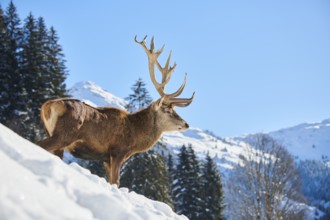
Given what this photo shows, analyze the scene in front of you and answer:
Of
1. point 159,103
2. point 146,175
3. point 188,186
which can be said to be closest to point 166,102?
point 159,103

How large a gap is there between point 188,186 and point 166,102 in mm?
27197

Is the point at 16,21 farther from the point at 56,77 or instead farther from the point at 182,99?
the point at 182,99

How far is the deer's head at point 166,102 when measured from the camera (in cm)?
911

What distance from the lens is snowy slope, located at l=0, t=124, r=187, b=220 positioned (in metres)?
2.58

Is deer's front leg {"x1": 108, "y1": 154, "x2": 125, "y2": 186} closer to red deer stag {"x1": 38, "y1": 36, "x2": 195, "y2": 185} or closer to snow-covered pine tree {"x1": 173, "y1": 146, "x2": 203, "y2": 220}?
red deer stag {"x1": 38, "y1": 36, "x2": 195, "y2": 185}

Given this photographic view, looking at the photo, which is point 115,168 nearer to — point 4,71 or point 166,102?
point 166,102

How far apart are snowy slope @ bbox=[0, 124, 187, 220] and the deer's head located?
17.4ft

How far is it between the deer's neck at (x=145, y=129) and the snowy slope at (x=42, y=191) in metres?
4.52

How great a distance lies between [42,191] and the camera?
9.36ft

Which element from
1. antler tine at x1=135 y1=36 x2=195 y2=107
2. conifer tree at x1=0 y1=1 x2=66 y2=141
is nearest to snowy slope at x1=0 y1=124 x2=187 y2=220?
antler tine at x1=135 y1=36 x2=195 y2=107

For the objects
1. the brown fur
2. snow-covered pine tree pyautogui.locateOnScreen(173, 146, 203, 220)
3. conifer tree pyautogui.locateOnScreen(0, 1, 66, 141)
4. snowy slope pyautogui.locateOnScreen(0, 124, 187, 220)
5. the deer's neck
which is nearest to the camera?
snowy slope pyautogui.locateOnScreen(0, 124, 187, 220)

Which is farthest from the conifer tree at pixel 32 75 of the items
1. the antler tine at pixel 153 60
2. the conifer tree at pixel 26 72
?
the antler tine at pixel 153 60

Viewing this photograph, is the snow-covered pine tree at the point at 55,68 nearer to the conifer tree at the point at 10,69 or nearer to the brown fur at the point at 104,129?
the conifer tree at the point at 10,69

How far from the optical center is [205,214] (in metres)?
34.7
